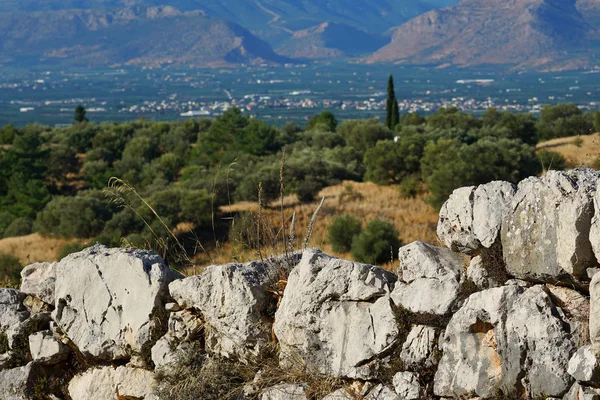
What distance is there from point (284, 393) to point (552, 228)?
227cm

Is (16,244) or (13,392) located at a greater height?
(13,392)

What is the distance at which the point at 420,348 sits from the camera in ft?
16.2

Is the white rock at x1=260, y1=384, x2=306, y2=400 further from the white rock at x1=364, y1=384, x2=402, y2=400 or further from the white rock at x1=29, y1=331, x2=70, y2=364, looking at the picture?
the white rock at x1=29, y1=331, x2=70, y2=364

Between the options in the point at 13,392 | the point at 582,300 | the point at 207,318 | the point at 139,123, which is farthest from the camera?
the point at 139,123

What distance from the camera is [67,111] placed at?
165500 millimetres

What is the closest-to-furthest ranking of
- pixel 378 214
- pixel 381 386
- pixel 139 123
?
pixel 381 386 < pixel 378 214 < pixel 139 123

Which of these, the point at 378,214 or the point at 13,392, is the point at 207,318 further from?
the point at 378,214

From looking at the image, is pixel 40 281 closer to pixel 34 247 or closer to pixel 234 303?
pixel 234 303

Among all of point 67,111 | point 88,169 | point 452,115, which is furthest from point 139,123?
point 67,111

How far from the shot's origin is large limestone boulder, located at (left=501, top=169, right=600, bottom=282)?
4391mm

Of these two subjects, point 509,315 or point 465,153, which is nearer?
point 509,315

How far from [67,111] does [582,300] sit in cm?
17178

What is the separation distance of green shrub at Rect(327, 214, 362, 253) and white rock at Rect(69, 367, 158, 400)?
15.8m

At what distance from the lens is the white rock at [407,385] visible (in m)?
4.82
